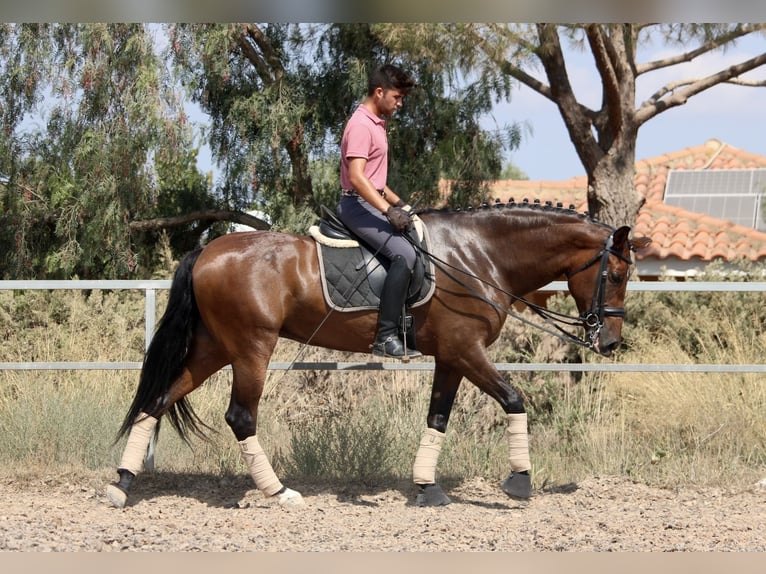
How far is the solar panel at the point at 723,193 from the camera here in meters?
24.0

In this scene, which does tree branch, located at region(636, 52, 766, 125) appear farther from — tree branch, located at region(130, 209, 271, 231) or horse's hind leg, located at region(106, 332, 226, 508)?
horse's hind leg, located at region(106, 332, 226, 508)

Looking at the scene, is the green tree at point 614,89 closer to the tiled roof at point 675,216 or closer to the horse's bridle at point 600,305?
the tiled roof at point 675,216

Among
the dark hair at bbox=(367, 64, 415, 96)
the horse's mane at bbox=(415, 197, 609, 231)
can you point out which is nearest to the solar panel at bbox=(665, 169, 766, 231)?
the horse's mane at bbox=(415, 197, 609, 231)

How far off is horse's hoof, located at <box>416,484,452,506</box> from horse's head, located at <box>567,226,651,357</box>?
1443 millimetres

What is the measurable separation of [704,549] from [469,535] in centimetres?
131

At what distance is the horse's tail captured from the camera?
6602 mm

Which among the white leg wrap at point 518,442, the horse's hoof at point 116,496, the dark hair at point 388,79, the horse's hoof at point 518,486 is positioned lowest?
the horse's hoof at point 116,496

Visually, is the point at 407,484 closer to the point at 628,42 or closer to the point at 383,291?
the point at 383,291

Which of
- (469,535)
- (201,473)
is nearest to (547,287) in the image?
(469,535)

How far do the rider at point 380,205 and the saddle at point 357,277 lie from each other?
0.27 feet

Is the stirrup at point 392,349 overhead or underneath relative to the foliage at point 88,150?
underneath

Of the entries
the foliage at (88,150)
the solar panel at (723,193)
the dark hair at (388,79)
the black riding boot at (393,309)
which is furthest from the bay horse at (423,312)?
the solar panel at (723,193)

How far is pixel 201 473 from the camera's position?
7449 mm

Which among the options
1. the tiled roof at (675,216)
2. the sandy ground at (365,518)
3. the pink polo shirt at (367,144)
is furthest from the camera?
the tiled roof at (675,216)
